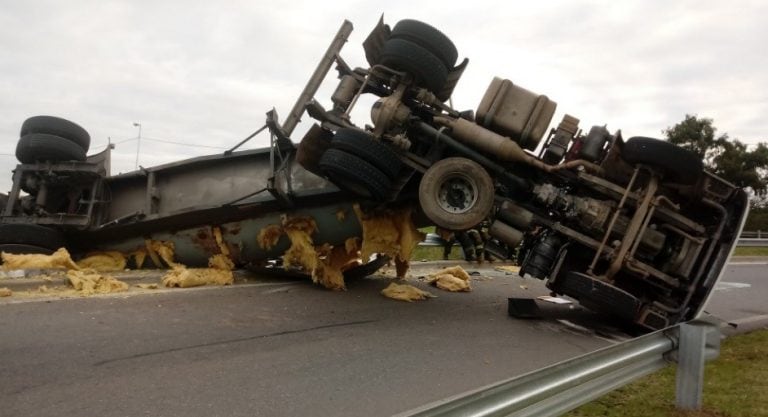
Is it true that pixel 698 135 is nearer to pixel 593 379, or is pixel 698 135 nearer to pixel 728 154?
pixel 728 154

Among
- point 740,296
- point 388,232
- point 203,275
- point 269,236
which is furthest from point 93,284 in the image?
point 740,296

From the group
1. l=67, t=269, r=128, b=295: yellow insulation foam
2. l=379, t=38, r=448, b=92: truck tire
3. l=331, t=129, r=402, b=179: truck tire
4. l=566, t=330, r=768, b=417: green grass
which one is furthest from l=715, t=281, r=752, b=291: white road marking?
l=67, t=269, r=128, b=295: yellow insulation foam

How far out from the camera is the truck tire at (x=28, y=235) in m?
6.04

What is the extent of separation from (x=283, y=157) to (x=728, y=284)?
26.3 feet

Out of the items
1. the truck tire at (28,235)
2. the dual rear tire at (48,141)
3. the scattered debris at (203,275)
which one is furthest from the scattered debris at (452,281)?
the dual rear tire at (48,141)

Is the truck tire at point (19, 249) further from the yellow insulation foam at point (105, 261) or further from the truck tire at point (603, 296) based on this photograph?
the truck tire at point (603, 296)

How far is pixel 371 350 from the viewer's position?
380cm

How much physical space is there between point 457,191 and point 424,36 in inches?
60.2

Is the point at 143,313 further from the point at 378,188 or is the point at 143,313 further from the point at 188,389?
the point at 378,188

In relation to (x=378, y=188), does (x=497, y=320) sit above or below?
below

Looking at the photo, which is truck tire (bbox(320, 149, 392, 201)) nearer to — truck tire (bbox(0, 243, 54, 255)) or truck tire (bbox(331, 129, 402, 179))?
truck tire (bbox(331, 129, 402, 179))

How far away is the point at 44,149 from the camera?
6.35 m

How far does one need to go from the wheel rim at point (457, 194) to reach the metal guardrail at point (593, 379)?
8.36ft

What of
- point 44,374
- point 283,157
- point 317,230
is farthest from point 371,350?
point 283,157
